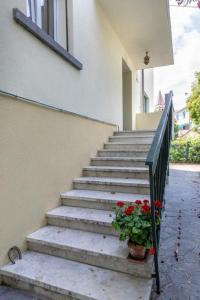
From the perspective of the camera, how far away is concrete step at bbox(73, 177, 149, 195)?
8.95 feet

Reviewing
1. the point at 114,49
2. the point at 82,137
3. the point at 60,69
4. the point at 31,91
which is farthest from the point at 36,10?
the point at 114,49

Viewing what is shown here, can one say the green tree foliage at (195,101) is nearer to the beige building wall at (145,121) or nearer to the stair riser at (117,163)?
the beige building wall at (145,121)

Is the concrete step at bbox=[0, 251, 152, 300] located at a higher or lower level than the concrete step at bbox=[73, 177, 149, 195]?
lower

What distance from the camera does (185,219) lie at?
10.6 ft

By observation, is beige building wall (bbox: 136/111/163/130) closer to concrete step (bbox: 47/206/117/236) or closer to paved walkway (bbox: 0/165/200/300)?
paved walkway (bbox: 0/165/200/300)

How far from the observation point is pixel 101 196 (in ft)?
8.80

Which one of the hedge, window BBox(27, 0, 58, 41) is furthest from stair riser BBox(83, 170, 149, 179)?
the hedge

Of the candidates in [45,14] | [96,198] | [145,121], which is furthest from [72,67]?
[145,121]

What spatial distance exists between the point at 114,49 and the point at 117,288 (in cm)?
482

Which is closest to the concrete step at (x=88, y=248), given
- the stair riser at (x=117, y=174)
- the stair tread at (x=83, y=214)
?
the stair tread at (x=83, y=214)

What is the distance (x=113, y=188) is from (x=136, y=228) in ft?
3.78

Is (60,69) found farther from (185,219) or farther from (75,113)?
(185,219)

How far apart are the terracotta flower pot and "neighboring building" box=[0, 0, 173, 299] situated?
3.51ft

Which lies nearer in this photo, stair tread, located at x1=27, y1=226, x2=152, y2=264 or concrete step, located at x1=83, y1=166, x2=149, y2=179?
stair tread, located at x1=27, y1=226, x2=152, y2=264
